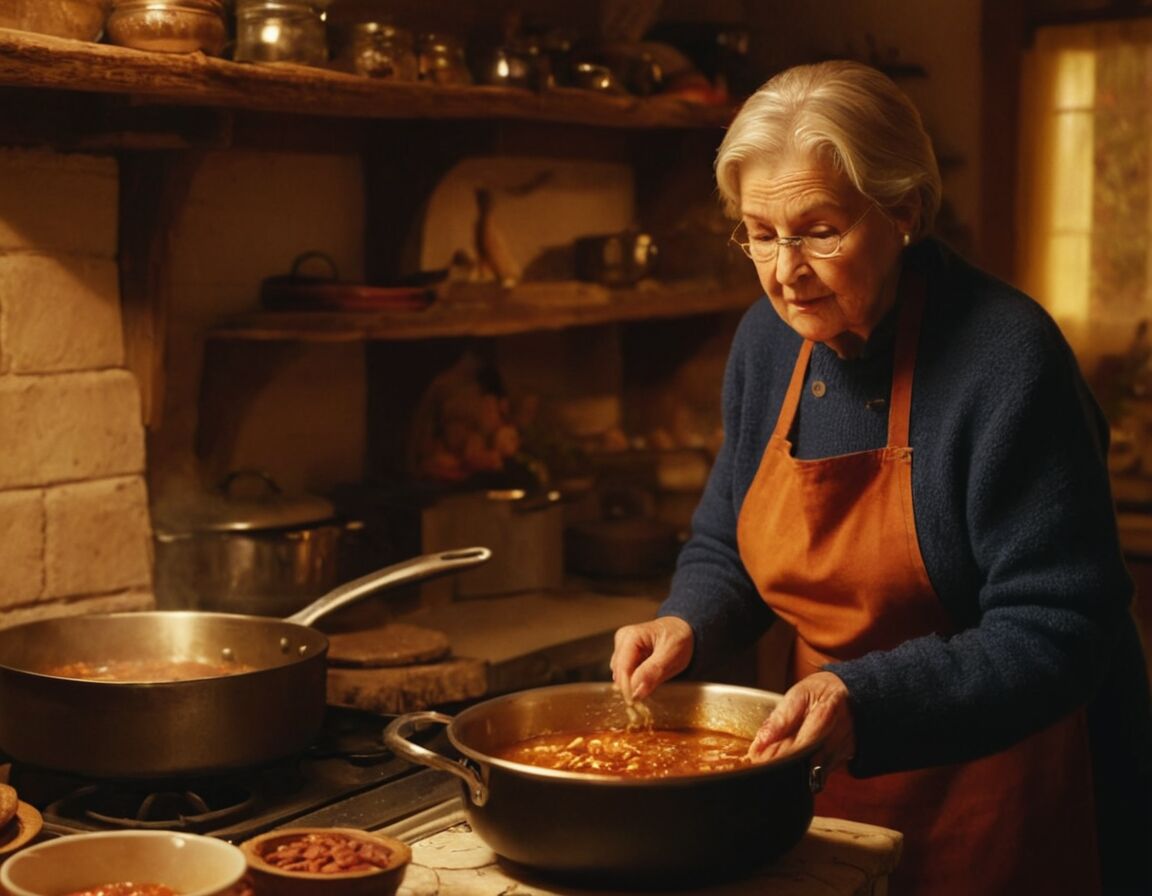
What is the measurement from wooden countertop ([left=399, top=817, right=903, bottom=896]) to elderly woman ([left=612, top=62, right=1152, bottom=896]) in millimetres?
78

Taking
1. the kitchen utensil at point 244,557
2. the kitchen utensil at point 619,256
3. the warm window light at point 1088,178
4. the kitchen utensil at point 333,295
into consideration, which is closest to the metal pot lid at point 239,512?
the kitchen utensil at point 244,557

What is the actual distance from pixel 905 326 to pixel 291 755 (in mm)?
916

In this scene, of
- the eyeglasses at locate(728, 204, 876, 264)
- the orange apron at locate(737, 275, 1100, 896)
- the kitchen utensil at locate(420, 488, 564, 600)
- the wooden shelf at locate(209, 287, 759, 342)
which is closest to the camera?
the eyeglasses at locate(728, 204, 876, 264)

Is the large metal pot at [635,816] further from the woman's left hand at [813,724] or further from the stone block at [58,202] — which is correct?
the stone block at [58,202]

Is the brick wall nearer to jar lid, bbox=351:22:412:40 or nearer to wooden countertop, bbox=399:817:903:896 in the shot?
jar lid, bbox=351:22:412:40

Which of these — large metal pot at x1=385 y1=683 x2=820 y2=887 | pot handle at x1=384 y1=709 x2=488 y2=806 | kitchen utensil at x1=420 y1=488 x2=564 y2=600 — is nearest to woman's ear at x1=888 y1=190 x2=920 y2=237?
large metal pot at x1=385 y1=683 x2=820 y2=887

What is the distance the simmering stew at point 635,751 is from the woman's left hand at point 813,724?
0.05 meters

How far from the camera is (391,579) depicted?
2180 millimetres

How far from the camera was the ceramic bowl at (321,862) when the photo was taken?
4.63 ft

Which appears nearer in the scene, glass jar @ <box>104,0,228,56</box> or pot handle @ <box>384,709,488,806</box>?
pot handle @ <box>384,709,488,806</box>

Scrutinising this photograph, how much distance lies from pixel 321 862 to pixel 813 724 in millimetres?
523

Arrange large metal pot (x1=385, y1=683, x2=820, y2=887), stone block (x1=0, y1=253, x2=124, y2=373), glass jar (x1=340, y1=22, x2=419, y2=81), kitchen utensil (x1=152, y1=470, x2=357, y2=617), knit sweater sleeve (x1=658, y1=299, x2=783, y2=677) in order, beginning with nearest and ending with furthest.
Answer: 1. large metal pot (x1=385, y1=683, x2=820, y2=887)
2. knit sweater sleeve (x1=658, y1=299, x2=783, y2=677)
3. stone block (x1=0, y1=253, x2=124, y2=373)
4. kitchen utensil (x1=152, y1=470, x2=357, y2=617)
5. glass jar (x1=340, y1=22, x2=419, y2=81)

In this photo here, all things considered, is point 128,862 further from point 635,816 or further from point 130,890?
point 635,816

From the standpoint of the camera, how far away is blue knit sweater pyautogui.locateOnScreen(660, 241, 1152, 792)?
5.79 feet
